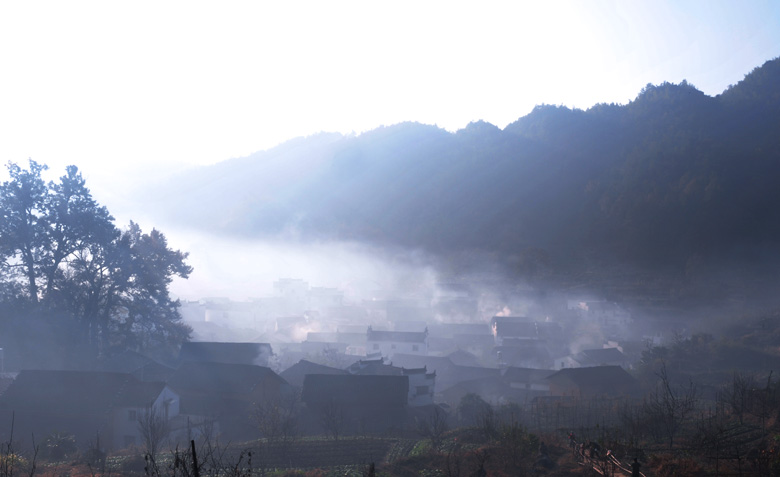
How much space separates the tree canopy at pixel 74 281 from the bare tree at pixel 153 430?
6.99 m

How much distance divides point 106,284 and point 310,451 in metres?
13.8

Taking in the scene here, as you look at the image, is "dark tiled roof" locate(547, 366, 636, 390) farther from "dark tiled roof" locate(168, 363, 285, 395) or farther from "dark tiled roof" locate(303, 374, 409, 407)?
"dark tiled roof" locate(168, 363, 285, 395)

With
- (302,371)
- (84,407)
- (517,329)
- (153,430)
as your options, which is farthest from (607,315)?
(84,407)

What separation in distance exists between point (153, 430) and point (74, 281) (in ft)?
38.0

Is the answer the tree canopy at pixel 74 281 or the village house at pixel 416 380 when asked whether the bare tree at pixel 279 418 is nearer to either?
the village house at pixel 416 380

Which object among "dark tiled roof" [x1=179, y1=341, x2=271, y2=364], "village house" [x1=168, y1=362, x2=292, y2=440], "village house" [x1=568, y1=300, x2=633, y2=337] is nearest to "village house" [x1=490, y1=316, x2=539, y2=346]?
"village house" [x1=568, y1=300, x2=633, y2=337]

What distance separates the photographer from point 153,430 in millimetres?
10891

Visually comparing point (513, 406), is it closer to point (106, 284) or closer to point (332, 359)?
point (332, 359)

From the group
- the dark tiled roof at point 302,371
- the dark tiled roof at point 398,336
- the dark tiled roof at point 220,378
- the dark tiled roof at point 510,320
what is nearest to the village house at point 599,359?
the dark tiled roof at point 510,320

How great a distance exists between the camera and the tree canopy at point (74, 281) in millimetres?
18062

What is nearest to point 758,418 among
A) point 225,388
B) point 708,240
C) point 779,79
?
point 225,388

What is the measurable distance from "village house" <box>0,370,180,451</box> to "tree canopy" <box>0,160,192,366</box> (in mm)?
3415

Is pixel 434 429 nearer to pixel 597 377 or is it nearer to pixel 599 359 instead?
pixel 597 377

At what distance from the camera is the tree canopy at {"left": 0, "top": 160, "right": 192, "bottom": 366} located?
18.1 m
